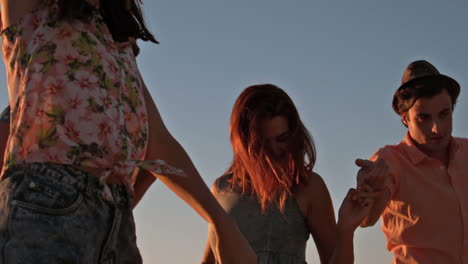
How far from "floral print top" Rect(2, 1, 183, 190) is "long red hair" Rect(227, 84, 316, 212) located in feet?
8.32

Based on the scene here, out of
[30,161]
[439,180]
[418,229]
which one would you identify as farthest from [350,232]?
[30,161]

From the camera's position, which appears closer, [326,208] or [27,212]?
[27,212]

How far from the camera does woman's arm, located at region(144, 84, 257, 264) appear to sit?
7.43ft

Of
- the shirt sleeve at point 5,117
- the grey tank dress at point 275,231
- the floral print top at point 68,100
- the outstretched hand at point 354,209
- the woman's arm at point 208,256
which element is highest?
the floral print top at point 68,100

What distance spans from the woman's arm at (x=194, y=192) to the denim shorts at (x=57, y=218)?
1.06 ft

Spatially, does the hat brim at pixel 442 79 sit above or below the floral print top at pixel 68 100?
above

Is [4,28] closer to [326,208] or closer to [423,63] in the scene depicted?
[326,208]

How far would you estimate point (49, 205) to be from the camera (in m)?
1.85

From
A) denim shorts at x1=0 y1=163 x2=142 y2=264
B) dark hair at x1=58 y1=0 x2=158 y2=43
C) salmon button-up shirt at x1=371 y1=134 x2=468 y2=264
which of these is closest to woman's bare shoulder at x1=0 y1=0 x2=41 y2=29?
dark hair at x1=58 y1=0 x2=158 y2=43

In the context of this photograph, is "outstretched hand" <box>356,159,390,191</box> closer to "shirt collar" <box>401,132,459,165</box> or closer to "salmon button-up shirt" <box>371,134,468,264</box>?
"salmon button-up shirt" <box>371,134,468,264</box>

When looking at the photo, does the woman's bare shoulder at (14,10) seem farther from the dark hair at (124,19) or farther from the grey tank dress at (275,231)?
the grey tank dress at (275,231)

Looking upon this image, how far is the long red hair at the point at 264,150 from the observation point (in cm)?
470

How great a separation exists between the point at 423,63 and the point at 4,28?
388cm

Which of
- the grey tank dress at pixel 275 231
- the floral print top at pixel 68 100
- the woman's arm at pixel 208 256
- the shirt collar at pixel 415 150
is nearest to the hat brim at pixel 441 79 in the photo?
the shirt collar at pixel 415 150
